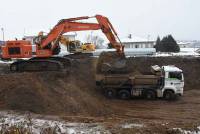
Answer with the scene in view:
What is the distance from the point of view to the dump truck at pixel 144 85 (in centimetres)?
2375

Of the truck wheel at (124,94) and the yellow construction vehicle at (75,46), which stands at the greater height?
the yellow construction vehicle at (75,46)

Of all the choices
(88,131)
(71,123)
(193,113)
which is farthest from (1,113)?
(193,113)

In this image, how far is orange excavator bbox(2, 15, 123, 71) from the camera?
73.9 feet

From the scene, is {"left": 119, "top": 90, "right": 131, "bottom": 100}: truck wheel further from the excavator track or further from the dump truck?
the excavator track

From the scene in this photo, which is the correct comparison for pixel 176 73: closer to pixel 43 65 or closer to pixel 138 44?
pixel 43 65

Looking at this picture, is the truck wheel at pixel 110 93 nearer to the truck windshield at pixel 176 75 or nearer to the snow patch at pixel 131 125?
the truck windshield at pixel 176 75

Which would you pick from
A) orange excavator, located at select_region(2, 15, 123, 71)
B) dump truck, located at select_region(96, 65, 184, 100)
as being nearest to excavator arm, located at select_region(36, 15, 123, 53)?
orange excavator, located at select_region(2, 15, 123, 71)

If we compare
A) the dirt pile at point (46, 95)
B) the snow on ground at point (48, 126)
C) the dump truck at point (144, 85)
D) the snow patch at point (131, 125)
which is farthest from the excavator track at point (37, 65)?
the snow patch at point (131, 125)

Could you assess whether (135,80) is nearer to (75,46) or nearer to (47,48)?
(47,48)

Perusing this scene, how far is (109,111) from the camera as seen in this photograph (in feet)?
66.8

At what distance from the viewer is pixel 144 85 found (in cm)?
2372

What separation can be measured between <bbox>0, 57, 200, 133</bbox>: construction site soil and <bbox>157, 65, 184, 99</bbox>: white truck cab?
0.53 m

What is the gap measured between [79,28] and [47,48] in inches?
92.5

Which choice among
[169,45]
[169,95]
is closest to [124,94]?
[169,95]
